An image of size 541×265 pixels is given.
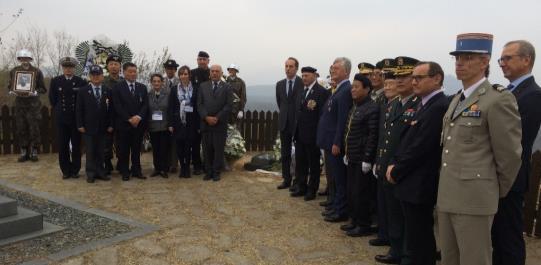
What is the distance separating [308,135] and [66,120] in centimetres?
407

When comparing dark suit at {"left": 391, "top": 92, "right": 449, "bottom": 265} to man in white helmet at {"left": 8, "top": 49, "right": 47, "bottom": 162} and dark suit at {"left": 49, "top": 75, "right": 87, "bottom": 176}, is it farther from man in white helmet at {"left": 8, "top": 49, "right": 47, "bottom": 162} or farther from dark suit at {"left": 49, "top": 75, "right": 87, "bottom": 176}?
man in white helmet at {"left": 8, "top": 49, "right": 47, "bottom": 162}

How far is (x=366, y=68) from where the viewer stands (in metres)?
5.55

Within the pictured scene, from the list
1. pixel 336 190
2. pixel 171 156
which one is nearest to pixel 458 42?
pixel 336 190

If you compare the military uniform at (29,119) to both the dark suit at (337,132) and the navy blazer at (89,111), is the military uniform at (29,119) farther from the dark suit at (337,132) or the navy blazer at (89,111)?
the dark suit at (337,132)

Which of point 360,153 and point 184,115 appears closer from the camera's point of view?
point 360,153

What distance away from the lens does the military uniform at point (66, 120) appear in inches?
283

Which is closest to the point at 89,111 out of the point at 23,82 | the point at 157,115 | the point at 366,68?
the point at 157,115

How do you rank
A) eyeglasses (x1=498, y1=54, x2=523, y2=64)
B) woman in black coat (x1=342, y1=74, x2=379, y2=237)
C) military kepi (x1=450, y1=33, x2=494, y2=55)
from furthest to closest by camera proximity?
woman in black coat (x1=342, y1=74, x2=379, y2=237) < eyeglasses (x1=498, y1=54, x2=523, y2=64) < military kepi (x1=450, y1=33, x2=494, y2=55)

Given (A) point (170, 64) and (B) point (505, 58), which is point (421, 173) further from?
(A) point (170, 64)

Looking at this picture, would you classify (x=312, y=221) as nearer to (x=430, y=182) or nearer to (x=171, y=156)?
(x=430, y=182)

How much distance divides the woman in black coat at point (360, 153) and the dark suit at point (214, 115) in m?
2.90

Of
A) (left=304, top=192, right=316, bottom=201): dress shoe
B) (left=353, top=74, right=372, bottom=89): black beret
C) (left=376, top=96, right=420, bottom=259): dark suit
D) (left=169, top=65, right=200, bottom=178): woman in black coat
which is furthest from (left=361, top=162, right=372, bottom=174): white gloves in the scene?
(left=169, top=65, right=200, bottom=178): woman in black coat

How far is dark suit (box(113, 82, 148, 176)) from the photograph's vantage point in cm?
707

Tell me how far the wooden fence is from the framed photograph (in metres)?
1.08
